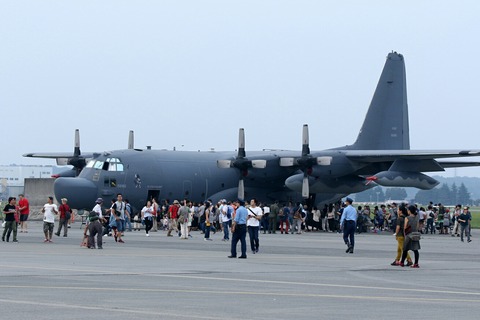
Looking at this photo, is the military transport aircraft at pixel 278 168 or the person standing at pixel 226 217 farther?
the military transport aircraft at pixel 278 168

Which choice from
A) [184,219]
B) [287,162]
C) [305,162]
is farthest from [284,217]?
[184,219]

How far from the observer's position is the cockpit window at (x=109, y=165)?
1780 inches

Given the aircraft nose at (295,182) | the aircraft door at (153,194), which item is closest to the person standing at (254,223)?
the aircraft door at (153,194)

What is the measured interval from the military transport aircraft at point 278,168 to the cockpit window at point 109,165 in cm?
4

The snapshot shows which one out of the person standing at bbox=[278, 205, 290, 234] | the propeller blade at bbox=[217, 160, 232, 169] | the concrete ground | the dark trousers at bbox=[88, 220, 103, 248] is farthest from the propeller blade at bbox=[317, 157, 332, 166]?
the dark trousers at bbox=[88, 220, 103, 248]

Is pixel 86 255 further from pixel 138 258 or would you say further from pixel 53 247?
pixel 53 247

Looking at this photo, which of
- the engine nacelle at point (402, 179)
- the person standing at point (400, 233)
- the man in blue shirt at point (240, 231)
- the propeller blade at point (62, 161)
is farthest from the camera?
the propeller blade at point (62, 161)

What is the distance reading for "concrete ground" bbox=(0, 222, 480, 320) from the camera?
43.2ft

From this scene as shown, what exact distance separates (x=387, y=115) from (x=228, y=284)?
124 feet

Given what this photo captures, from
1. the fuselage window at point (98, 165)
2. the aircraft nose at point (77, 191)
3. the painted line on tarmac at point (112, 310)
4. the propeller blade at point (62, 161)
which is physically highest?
the propeller blade at point (62, 161)

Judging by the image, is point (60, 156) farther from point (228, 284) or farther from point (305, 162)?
point (228, 284)

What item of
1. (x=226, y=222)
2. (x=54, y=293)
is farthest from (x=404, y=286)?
(x=226, y=222)

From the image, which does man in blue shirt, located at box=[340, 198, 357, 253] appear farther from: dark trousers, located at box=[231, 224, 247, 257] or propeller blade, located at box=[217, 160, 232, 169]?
propeller blade, located at box=[217, 160, 232, 169]

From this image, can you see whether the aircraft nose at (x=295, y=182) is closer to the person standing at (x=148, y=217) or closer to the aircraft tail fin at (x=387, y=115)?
the aircraft tail fin at (x=387, y=115)
